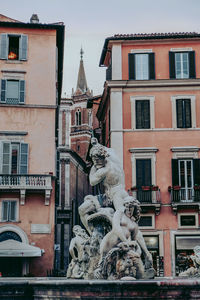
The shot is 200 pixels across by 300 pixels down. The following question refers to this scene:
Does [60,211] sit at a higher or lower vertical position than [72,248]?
higher

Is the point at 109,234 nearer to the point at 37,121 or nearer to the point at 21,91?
the point at 37,121

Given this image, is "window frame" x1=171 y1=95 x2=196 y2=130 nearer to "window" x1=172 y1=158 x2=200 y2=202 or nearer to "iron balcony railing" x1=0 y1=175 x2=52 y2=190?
"window" x1=172 y1=158 x2=200 y2=202

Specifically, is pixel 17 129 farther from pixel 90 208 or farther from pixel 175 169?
pixel 90 208

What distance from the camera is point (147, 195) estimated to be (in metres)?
29.6

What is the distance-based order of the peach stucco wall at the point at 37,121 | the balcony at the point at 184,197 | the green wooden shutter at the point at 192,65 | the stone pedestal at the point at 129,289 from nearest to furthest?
the stone pedestal at the point at 129,289 < the peach stucco wall at the point at 37,121 < the balcony at the point at 184,197 < the green wooden shutter at the point at 192,65

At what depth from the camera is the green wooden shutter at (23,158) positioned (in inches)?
1145

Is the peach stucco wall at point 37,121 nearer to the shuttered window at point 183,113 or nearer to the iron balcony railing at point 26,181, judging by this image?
the iron balcony railing at point 26,181

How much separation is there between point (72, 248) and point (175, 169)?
19.5 m

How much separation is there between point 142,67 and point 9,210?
11010mm

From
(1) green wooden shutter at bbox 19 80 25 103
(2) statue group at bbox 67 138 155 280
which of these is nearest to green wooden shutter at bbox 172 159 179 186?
(1) green wooden shutter at bbox 19 80 25 103

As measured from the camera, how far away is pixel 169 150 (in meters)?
31.1

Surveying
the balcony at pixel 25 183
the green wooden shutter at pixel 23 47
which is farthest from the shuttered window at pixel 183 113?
the green wooden shutter at pixel 23 47

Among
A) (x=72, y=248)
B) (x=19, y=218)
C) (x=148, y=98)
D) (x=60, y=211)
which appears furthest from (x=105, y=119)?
(x=72, y=248)

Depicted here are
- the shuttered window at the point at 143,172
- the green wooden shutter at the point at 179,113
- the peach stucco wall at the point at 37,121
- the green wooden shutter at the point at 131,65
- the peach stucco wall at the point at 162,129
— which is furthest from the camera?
the green wooden shutter at the point at 131,65
